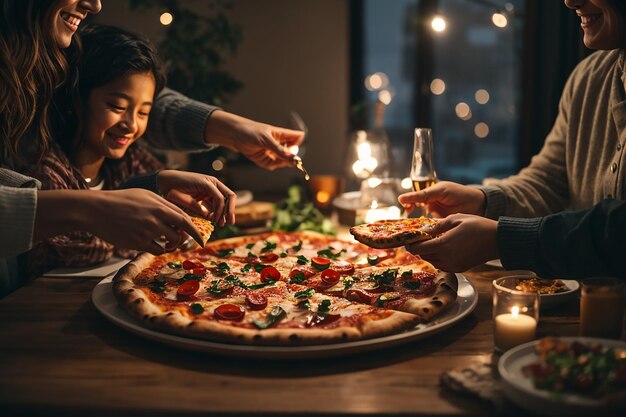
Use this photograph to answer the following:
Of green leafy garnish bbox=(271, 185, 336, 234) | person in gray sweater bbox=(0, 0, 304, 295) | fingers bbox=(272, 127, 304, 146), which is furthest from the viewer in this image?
green leafy garnish bbox=(271, 185, 336, 234)

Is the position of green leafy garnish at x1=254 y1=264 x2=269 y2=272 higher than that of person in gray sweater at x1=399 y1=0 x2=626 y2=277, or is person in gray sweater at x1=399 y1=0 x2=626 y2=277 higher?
person in gray sweater at x1=399 y1=0 x2=626 y2=277

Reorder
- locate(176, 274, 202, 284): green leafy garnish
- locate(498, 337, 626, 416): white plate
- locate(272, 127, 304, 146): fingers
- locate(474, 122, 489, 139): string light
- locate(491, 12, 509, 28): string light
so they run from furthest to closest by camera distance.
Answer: locate(474, 122, 489, 139): string light → locate(491, 12, 509, 28): string light → locate(272, 127, 304, 146): fingers → locate(176, 274, 202, 284): green leafy garnish → locate(498, 337, 626, 416): white plate

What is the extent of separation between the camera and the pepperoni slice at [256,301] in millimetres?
2097

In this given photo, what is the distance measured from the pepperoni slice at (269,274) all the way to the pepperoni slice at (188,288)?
0.84ft

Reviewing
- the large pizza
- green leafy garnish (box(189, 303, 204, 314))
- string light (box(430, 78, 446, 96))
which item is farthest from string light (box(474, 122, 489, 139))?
green leafy garnish (box(189, 303, 204, 314))

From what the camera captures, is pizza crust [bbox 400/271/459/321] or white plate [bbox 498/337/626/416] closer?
white plate [bbox 498/337/626/416]

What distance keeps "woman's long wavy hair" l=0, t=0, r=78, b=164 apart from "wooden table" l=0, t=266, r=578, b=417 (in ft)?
2.51

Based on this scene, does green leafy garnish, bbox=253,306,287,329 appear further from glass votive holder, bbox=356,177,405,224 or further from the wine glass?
glass votive holder, bbox=356,177,405,224

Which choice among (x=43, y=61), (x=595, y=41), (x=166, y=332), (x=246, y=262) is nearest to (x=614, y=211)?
(x=595, y=41)

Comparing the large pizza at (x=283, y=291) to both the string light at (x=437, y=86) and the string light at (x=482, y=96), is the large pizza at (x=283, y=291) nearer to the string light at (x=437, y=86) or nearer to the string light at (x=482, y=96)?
the string light at (x=437, y=86)

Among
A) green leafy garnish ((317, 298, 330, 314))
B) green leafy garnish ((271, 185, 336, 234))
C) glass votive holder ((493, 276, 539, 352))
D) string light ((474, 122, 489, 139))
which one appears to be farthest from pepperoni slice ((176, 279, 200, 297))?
string light ((474, 122, 489, 139))

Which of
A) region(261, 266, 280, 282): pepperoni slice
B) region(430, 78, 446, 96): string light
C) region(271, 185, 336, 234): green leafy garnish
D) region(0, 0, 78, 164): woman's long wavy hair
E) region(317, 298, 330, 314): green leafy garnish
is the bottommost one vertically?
region(271, 185, 336, 234): green leafy garnish

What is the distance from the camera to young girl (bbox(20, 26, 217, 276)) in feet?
8.82

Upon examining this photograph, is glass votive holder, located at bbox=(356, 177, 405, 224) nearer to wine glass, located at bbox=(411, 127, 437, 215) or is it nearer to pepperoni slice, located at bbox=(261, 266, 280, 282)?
wine glass, located at bbox=(411, 127, 437, 215)
